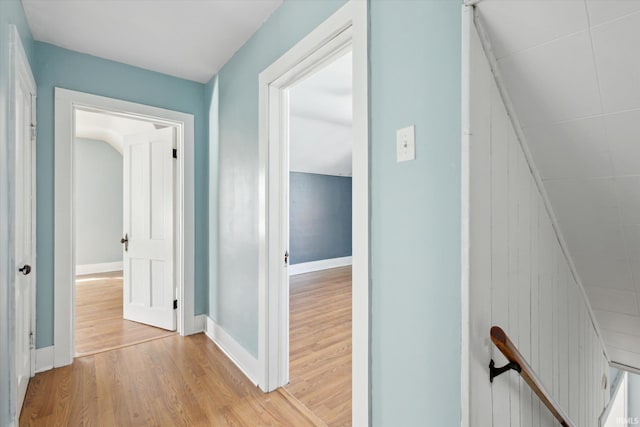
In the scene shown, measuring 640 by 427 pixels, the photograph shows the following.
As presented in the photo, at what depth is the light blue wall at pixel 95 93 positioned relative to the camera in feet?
7.63

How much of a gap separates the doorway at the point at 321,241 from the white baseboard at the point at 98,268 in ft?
12.1

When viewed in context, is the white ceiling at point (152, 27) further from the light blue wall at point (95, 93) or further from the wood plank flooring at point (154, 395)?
the wood plank flooring at point (154, 395)

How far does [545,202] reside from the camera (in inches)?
46.9

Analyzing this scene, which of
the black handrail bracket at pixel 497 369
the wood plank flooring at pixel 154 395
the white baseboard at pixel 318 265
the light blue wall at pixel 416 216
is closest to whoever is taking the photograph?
the black handrail bracket at pixel 497 369

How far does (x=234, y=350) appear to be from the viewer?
8.04 ft

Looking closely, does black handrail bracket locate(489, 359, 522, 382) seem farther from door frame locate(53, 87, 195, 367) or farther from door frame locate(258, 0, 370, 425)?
door frame locate(53, 87, 195, 367)

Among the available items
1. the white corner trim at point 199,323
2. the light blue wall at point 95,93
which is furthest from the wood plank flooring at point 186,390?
the light blue wall at point 95,93

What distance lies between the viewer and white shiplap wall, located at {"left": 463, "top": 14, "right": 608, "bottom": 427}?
0.77 metres

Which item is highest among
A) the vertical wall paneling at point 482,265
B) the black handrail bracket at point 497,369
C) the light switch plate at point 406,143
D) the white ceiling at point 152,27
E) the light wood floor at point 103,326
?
the white ceiling at point 152,27

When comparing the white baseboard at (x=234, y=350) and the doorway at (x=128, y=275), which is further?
the doorway at (x=128, y=275)

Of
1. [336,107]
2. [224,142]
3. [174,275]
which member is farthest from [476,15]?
[336,107]

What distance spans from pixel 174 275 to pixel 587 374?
3264 mm

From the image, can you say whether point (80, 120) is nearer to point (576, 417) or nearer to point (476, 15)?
point (476, 15)

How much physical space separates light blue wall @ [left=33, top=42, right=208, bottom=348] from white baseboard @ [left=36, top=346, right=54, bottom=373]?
0.13 ft
